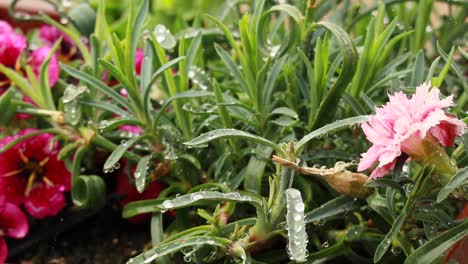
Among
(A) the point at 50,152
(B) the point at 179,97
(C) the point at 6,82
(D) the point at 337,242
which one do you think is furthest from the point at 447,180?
(C) the point at 6,82

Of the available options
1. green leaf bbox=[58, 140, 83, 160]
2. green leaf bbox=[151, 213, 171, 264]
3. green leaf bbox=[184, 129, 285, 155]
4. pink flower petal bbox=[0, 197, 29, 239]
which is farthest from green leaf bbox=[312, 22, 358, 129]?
pink flower petal bbox=[0, 197, 29, 239]

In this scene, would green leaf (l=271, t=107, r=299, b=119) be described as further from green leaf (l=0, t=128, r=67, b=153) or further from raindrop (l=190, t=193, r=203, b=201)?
green leaf (l=0, t=128, r=67, b=153)

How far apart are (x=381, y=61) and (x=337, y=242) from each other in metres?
0.24

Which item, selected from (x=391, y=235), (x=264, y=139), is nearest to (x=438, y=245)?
(x=391, y=235)

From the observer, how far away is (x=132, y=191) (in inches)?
37.9

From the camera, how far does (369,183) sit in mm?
632

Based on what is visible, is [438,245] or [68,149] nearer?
[438,245]

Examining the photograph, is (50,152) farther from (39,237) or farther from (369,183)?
(369,183)

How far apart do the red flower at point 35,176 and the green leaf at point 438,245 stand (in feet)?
1.68

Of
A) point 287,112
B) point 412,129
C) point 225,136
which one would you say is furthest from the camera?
point 287,112

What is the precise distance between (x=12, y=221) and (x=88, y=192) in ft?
0.45

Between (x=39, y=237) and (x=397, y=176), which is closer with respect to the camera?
(x=397, y=176)

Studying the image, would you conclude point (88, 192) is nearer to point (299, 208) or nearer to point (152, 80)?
point (152, 80)

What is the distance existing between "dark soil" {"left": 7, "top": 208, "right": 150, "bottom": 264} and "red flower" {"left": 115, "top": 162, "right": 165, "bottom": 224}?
28 mm
